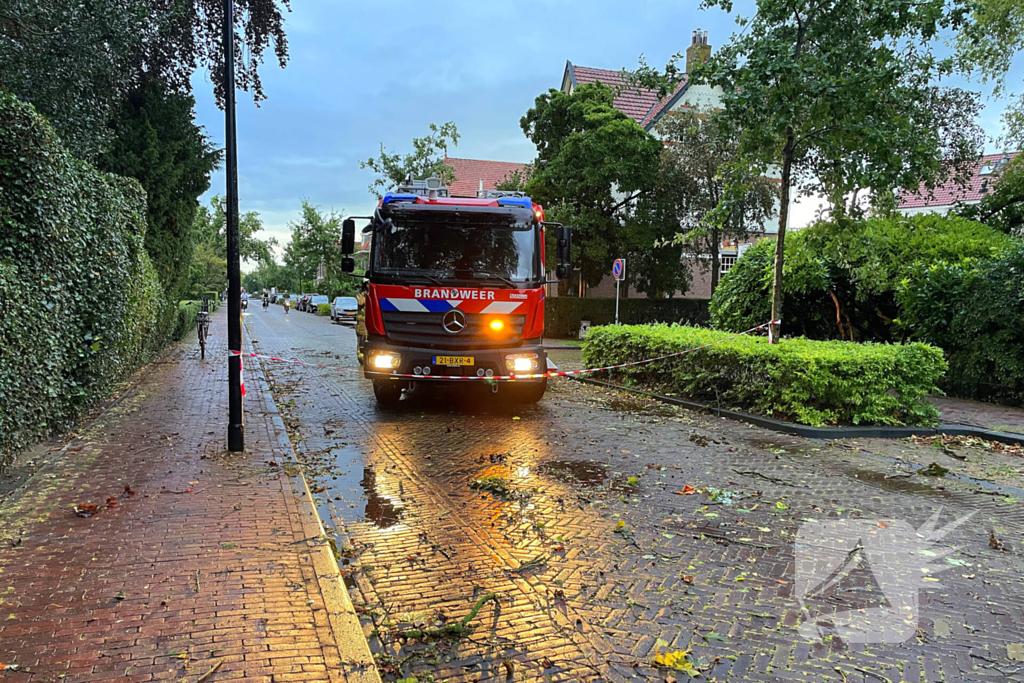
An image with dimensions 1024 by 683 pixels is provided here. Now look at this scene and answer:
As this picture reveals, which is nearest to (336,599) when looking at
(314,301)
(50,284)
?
(50,284)

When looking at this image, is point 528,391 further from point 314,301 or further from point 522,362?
point 314,301

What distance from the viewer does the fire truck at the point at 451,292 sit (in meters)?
9.03

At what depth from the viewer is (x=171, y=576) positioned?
3.80m

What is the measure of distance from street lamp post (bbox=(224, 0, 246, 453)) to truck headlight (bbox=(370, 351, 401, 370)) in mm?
2471

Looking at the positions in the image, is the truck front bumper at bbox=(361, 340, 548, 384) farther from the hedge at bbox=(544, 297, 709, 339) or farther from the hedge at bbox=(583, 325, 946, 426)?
the hedge at bbox=(544, 297, 709, 339)

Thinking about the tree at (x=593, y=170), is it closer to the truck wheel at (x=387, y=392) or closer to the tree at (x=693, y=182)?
the tree at (x=693, y=182)

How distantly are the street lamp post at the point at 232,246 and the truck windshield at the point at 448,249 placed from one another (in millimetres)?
2641

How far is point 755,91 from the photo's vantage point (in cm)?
891

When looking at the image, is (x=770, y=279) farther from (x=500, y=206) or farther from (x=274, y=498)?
(x=274, y=498)

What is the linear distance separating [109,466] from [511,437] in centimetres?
424

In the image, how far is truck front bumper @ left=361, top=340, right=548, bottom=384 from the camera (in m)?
9.05

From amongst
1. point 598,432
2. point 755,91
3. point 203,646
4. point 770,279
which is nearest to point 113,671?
point 203,646

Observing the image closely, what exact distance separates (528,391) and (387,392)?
7.05 ft

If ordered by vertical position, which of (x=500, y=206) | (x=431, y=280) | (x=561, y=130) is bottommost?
(x=431, y=280)
